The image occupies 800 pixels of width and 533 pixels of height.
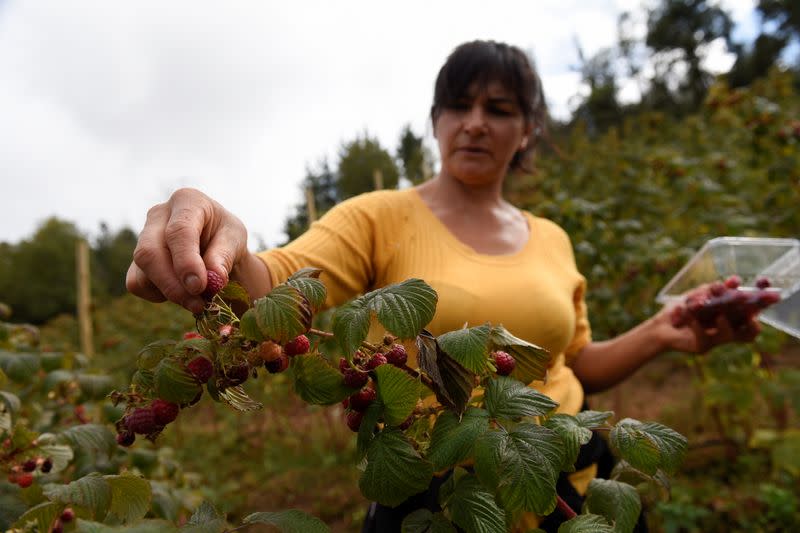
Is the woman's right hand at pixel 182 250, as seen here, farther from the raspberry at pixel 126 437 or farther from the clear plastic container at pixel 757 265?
the clear plastic container at pixel 757 265

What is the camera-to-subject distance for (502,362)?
59 cm

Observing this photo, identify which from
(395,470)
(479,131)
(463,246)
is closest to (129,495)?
(395,470)

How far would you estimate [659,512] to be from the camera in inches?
94.3

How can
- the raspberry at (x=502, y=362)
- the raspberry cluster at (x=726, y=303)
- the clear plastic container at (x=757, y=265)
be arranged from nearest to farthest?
the raspberry at (x=502, y=362), the raspberry cluster at (x=726, y=303), the clear plastic container at (x=757, y=265)

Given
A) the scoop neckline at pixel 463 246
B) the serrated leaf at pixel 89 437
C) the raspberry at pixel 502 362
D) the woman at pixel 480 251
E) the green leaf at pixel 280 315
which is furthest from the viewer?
the scoop neckline at pixel 463 246

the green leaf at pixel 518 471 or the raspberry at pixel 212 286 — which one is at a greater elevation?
the raspberry at pixel 212 286

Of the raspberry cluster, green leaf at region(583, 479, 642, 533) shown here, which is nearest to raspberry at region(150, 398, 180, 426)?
green leaf at region(583, 479, 642, 533)

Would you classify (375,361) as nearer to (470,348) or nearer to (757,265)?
(470,348)

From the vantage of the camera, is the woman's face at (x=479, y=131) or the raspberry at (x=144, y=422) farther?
the woman's face at (x=479, y=131)

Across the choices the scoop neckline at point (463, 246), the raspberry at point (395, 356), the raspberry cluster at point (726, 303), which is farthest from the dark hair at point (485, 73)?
the raspberry at point (395, 356)

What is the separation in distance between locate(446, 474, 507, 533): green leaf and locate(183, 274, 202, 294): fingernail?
0.31 m

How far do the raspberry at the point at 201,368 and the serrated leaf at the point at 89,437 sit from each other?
55 cm

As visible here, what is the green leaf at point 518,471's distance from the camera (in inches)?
19.7

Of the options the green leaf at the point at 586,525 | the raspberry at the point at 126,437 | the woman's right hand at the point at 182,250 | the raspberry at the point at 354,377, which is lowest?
the green leaf at the point at 586,525
